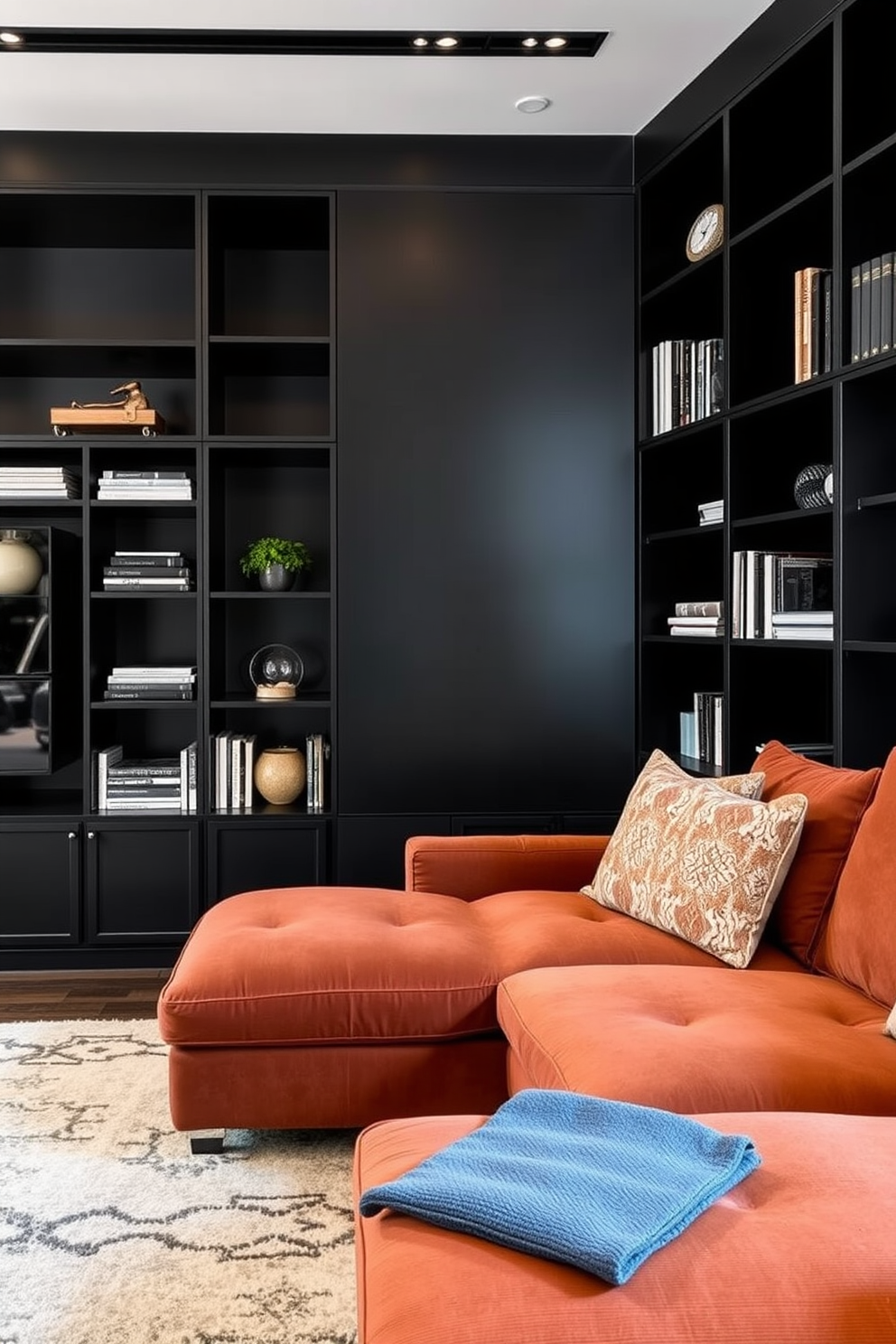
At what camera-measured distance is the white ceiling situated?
3.23 m

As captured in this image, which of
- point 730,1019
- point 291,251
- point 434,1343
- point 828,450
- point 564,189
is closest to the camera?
point 434,1343

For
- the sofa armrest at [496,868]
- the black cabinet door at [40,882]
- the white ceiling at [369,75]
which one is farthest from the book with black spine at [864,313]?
the black cabinet door at [40,882]

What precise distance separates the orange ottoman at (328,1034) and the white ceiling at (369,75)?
2.54 metres

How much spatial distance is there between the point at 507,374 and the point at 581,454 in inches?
14.8

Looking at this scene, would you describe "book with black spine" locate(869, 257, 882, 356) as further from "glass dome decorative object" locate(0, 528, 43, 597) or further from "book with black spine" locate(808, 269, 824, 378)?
"glass dome decorative object" locate(0, 528, 43, 597)

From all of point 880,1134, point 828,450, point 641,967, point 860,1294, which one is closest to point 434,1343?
point 860,1294

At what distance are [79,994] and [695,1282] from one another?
299 centimetres

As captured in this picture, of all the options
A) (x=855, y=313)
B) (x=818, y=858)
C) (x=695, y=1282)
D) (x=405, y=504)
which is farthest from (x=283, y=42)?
(x=695, y=1282)

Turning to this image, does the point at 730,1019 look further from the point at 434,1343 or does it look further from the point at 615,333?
the point at 615,333

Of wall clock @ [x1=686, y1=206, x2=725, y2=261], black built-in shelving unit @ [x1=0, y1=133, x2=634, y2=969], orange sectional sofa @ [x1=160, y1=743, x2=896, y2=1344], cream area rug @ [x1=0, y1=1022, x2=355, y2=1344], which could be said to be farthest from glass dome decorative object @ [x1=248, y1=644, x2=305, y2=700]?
wall clock @ [x1=686, y1=206, x2=725, y2=261]

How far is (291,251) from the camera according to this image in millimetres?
4449

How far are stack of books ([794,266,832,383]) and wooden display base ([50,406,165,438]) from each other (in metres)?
2.18

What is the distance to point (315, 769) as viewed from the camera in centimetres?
414

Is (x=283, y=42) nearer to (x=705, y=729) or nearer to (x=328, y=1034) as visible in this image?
(x=705, y=729)
